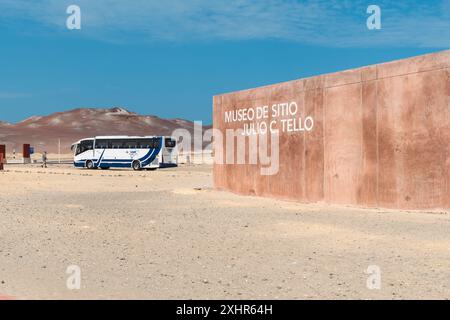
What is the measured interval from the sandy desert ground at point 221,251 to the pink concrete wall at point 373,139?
60cm

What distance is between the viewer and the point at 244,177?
62.3 ft

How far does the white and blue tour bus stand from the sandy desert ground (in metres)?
26.7

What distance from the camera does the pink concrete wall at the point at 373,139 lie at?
12.9m

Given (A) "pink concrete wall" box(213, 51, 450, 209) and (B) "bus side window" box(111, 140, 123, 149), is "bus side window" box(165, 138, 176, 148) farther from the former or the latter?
(A) "pink concrete wall" box(213, 51, 450, 209)

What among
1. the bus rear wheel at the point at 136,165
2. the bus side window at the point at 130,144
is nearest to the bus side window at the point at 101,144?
the bus side window at the point at 130,144

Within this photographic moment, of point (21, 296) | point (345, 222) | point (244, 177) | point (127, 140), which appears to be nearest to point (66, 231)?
point (21, 296)

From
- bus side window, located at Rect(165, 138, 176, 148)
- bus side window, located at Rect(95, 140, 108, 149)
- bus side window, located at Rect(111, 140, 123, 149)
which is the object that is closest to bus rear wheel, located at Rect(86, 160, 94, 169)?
bus side window, located at Rect(95, 140, 108, 149)

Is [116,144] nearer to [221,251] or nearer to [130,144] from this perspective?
[130,144]

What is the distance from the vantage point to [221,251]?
8.56 meters

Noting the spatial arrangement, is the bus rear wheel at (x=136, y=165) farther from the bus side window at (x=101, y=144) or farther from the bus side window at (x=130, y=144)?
the bus side window at (x=101, y=144)

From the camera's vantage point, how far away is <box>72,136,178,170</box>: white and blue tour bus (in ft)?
138
